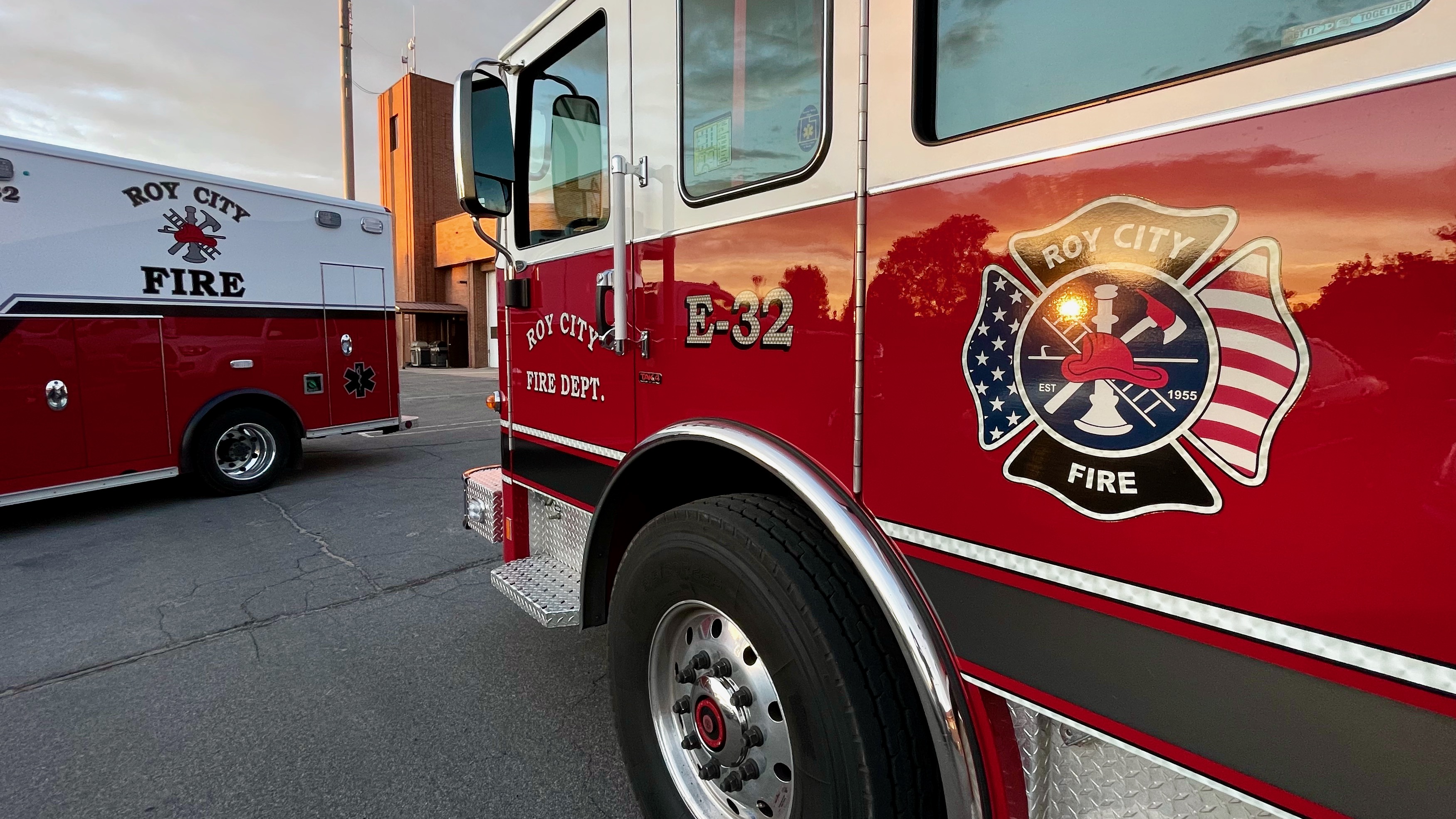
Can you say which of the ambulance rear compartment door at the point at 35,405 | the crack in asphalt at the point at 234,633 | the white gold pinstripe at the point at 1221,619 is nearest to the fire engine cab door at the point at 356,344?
A: the ambulance rear compartment door at the point at 35,405

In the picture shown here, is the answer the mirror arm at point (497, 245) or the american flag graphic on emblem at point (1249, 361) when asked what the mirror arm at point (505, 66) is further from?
the american flag graphic on emblem at point (1249, 361)

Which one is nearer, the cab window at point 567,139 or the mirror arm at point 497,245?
the cab window at point 567,139

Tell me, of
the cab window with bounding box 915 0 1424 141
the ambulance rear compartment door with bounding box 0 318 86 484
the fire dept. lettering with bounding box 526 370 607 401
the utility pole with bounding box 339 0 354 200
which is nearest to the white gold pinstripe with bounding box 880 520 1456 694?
the cab window with bounding box 915 0 1424 141

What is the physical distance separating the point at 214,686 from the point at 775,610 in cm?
288

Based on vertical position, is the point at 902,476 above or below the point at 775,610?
above

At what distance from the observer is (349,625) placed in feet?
12.0

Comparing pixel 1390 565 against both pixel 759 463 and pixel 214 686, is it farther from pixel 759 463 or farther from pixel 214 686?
pixel 214 686

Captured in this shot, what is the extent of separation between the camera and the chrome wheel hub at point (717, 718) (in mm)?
1693

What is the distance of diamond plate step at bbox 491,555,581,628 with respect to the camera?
8.30ft

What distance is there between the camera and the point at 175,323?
6.05 m

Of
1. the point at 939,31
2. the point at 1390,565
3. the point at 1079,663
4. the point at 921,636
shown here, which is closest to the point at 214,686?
the point at 921,636

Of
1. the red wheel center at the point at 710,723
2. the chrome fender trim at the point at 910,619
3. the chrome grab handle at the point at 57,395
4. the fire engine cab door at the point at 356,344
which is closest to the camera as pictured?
the chrome fender trim at the point at 910,619

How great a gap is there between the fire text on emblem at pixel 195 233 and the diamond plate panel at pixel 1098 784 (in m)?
7.27

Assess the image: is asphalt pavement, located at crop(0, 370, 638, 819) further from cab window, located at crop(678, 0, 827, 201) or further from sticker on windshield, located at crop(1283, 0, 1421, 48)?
sticker on windshield, located at crop(1283, 0, 1421, 48)
